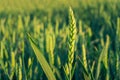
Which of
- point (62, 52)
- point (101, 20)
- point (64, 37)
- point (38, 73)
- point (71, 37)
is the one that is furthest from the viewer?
point (101, 20)

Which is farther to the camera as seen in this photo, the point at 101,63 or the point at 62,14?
the point at 62,14

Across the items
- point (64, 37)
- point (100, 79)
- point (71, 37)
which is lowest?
point (100, 79)

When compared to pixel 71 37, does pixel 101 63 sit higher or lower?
lower

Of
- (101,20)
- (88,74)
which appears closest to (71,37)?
(88,74)

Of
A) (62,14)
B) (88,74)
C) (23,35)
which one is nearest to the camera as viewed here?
(88,74)

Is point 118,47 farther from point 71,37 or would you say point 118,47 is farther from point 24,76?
point 71,37

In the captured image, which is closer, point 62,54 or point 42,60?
point 42,60

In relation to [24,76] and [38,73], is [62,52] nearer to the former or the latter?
[38,73]

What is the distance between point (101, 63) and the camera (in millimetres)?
1072

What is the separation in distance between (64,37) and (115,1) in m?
1.84

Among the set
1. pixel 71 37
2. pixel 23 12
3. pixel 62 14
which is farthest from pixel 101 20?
pixel 71 37

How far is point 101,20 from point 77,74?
1400 millimetres

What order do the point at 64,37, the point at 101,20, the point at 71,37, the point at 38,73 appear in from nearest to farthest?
the point at 71,37 < the point at 38,73 < the point at 64,37 < the point at 101,20

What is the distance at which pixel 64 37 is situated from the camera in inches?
61.5
